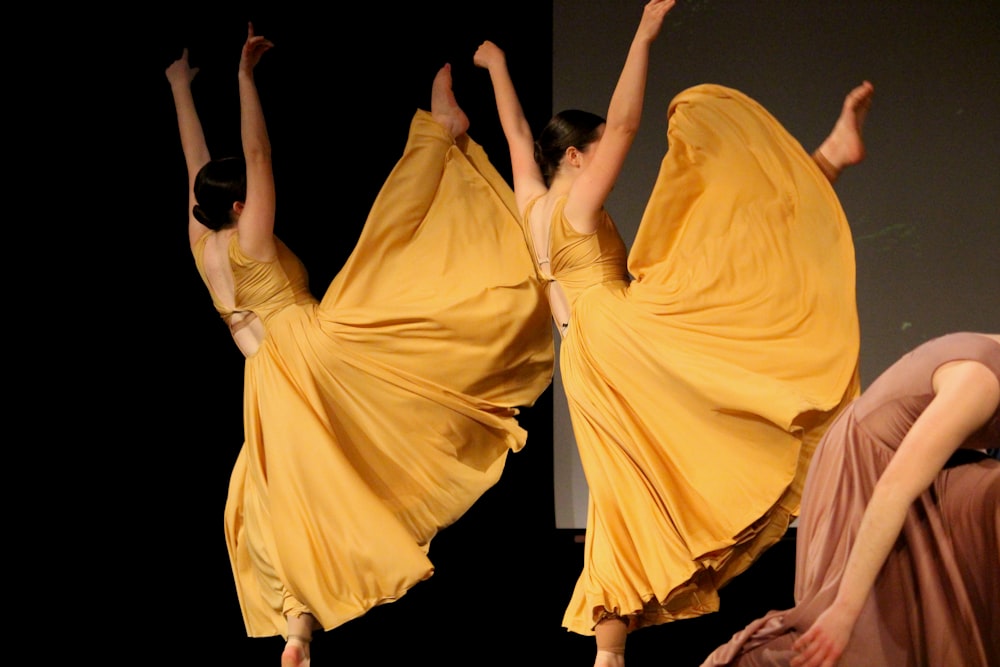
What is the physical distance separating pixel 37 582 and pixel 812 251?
245cm

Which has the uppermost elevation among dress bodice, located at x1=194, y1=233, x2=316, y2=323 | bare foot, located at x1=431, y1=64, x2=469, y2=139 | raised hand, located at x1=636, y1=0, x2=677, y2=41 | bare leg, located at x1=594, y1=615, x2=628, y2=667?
raised hand, located at x1=636, y1=0, x2=677, y2=41

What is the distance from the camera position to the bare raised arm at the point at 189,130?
11.4 ft

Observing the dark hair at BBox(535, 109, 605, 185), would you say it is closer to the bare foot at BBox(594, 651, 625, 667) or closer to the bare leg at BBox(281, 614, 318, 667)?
the bare foot at BBox(594, 651, 625, 667)

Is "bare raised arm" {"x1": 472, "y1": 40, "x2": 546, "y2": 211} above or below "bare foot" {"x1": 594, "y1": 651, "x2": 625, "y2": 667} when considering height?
above

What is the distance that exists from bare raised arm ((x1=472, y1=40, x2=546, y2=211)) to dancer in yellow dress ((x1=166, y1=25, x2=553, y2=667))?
0.17 meters

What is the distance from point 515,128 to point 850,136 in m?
0.89

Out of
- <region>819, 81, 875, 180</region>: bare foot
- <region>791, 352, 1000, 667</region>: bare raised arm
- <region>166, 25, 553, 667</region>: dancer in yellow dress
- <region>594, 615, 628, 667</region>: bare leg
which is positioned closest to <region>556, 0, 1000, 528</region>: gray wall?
<region>819, 81, 875, 180</region>: bare foot

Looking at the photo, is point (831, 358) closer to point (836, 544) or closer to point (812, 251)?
point (812, 251)

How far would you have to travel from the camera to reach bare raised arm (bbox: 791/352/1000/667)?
6.07 feet

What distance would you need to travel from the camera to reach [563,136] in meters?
3.09

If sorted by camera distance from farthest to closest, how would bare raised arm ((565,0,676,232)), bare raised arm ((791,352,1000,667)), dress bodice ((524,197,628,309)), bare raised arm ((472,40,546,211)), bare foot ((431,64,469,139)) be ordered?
bare foot ((431,64,469,139)) < bare raised arm ((472,40,546,211)) < dress bodice ((524,197,628,309)) < bare raised arm ((565,0,676,232)) < bare raised arm ((791,352,1000,667))

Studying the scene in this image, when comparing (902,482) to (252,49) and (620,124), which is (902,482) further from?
(252,49)

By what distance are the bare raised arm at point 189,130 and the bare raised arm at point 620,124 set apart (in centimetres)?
117

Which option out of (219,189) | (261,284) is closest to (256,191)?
(219,189)
